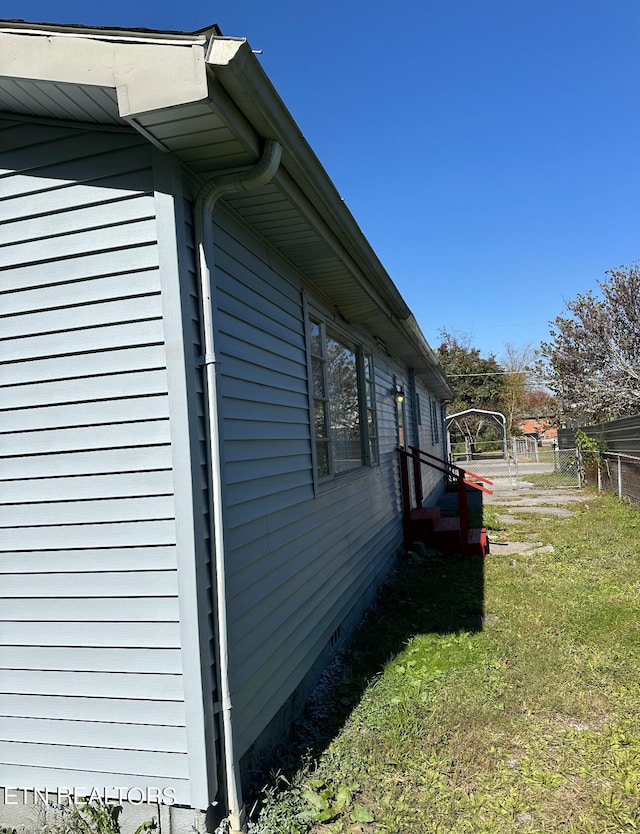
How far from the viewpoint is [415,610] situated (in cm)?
537

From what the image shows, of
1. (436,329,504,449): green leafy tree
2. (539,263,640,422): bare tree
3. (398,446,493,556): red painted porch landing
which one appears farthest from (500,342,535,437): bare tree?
(398,446,493,556): red painted porch landing

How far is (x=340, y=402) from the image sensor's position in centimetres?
539

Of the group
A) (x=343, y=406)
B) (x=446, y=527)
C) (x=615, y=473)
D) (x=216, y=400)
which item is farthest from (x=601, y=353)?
(x=216, y=400)

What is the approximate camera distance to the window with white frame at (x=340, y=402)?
461 cm

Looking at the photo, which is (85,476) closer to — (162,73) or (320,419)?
(162,73)

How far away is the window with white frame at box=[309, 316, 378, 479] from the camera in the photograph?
461 cm

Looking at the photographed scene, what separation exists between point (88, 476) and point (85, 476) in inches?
0.7

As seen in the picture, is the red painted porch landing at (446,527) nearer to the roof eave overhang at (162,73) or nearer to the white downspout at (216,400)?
the white downspout at (216,400)

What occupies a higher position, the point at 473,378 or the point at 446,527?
the point at 473,378

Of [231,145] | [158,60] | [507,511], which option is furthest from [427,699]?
[507,511]

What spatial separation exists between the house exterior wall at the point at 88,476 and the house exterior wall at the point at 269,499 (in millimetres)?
371

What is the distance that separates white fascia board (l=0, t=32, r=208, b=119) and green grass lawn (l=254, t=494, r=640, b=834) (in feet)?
9.72

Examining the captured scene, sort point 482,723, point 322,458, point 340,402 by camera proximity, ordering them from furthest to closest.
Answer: point 340,402
point 322,458
point 482,723

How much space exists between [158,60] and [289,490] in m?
2.39
